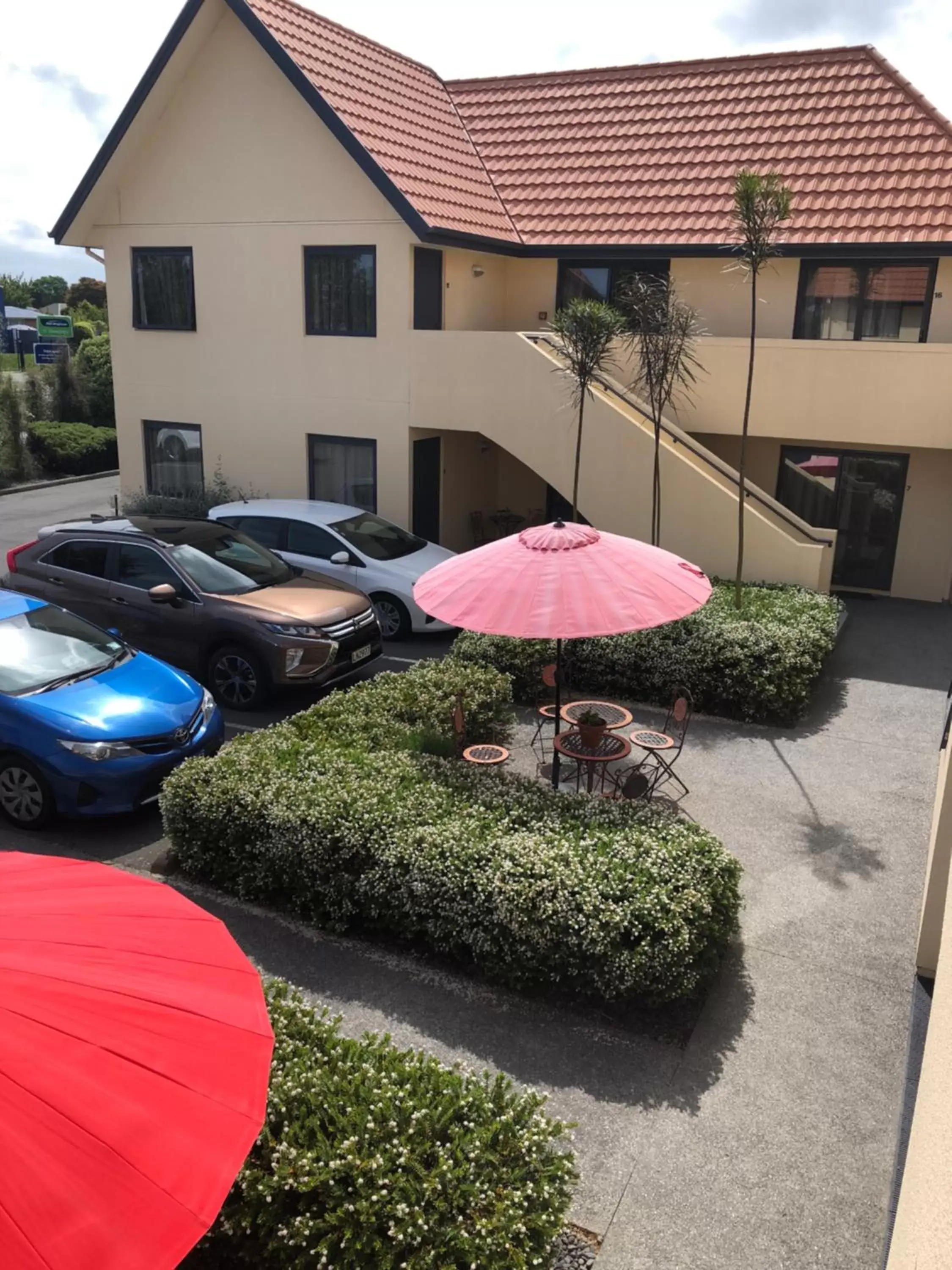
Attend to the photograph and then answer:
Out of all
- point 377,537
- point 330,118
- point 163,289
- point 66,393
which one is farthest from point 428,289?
point 66,393

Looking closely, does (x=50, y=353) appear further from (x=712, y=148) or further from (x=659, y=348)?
(x=659, y=348)

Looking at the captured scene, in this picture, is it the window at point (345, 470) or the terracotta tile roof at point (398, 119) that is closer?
the terracotta tile roof at point (398, 119)

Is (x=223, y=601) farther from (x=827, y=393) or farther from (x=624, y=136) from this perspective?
(x=624, y=136)

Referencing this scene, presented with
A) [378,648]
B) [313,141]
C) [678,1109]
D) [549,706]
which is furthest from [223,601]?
[313,141]

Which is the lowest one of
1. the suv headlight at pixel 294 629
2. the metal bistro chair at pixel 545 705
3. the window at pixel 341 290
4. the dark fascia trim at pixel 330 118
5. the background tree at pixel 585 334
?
the metal bistro chair at pixel 545 705

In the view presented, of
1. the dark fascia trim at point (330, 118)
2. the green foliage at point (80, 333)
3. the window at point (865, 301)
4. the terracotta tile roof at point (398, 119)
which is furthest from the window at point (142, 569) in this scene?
the green foliage at point (80, 333)

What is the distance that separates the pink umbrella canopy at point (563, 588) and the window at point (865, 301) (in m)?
8.92

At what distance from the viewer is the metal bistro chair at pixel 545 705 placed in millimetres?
9647

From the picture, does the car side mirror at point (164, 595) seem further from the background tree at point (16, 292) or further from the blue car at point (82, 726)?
the background tree at point (16, 292)

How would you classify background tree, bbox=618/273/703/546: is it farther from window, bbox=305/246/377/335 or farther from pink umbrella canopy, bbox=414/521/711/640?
pink umbrella canopy, bbox=414/521/711/640

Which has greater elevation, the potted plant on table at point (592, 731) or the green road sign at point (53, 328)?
the green road sign at point (53, 328)

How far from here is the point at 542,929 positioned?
5875mm

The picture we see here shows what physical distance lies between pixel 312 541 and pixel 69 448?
16769 millimetres

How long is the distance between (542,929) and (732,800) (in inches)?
136
